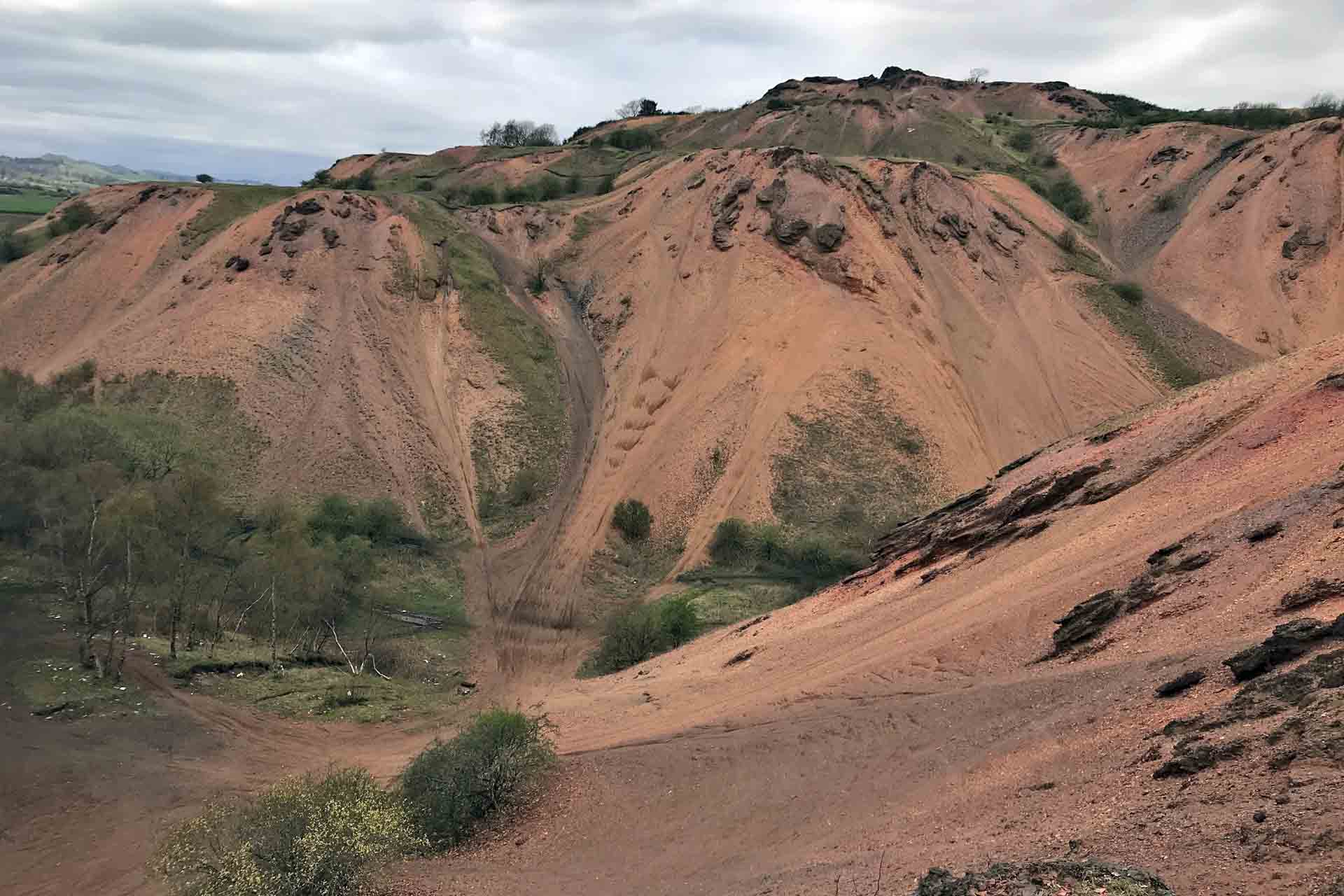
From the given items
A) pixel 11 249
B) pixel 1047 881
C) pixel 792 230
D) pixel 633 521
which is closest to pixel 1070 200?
pixel 792 230

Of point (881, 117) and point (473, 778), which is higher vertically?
point (881, 117)

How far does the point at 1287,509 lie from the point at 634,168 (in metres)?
58.3

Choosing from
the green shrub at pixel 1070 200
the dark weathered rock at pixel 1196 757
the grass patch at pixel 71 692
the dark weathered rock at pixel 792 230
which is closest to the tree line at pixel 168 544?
the grass patch at pixel 71 692

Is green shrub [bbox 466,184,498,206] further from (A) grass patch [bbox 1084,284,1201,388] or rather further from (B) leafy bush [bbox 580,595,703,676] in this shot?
(B) leafy bush [bbox 580,595,703,676]

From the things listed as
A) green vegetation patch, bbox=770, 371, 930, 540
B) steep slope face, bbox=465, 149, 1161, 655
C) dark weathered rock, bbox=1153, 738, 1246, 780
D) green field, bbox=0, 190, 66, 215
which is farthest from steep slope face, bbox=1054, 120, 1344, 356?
green field, bbox=0, 190, 66, 215

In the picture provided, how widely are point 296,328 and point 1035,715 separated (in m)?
41.9

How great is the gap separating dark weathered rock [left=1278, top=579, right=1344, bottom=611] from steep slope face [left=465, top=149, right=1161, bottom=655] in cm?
2464

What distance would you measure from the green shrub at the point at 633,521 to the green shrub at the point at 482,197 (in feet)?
109

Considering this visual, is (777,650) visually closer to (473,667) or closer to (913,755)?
(913,755)

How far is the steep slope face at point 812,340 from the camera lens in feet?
129

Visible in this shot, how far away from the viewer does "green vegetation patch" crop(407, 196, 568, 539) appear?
4022 centimetres

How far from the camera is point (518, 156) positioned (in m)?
79.4

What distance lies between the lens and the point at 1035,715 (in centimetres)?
1314

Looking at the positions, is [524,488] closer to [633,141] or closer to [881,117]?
[633,141]
